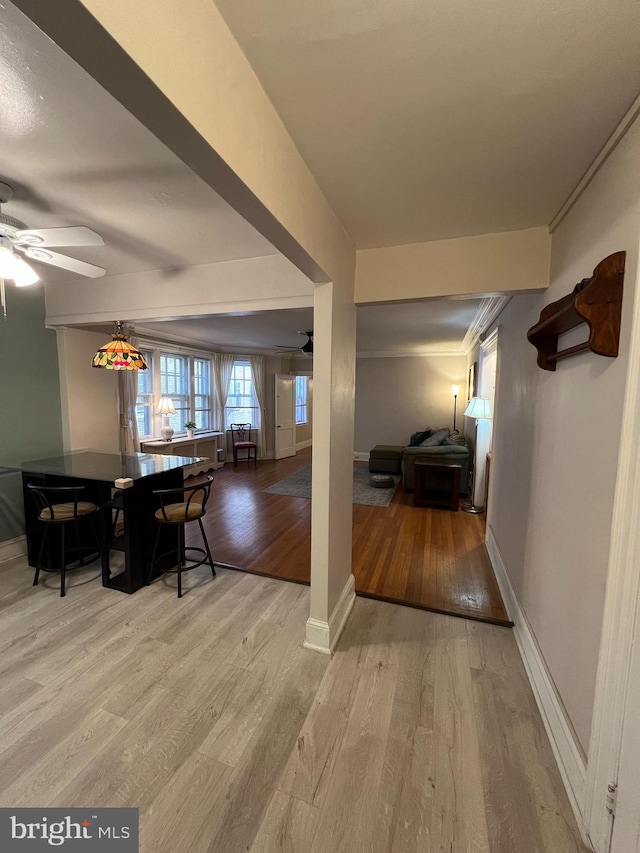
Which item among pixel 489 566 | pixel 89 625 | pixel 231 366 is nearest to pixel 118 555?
pixel 89 625

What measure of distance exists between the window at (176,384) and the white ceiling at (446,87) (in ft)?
16.6

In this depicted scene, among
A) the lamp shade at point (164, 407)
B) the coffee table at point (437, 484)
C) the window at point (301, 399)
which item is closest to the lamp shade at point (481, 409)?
the coffee table at point (437, 484)


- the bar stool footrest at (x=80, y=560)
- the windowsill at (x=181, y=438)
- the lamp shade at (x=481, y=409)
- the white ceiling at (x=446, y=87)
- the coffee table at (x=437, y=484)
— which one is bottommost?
the bar stool footrest at (x=80, y=560)

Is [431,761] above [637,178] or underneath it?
underneath

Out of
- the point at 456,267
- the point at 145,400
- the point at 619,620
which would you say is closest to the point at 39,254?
the point at 456,267

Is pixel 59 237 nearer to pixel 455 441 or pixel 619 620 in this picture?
pixel 619 620

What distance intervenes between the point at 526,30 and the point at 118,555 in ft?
13.2

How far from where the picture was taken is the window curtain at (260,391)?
7.38 meters

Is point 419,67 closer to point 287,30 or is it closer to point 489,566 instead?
point 287,30

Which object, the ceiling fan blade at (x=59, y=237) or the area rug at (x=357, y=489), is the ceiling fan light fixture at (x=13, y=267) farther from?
the area rug at (x=357, y=489)

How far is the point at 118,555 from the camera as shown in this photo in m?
3.20

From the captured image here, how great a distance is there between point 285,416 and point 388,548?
5060mm

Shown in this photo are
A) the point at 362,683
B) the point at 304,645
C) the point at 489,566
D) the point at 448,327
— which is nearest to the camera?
the point at 362,683

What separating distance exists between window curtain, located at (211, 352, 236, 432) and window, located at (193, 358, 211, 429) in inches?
5.4
